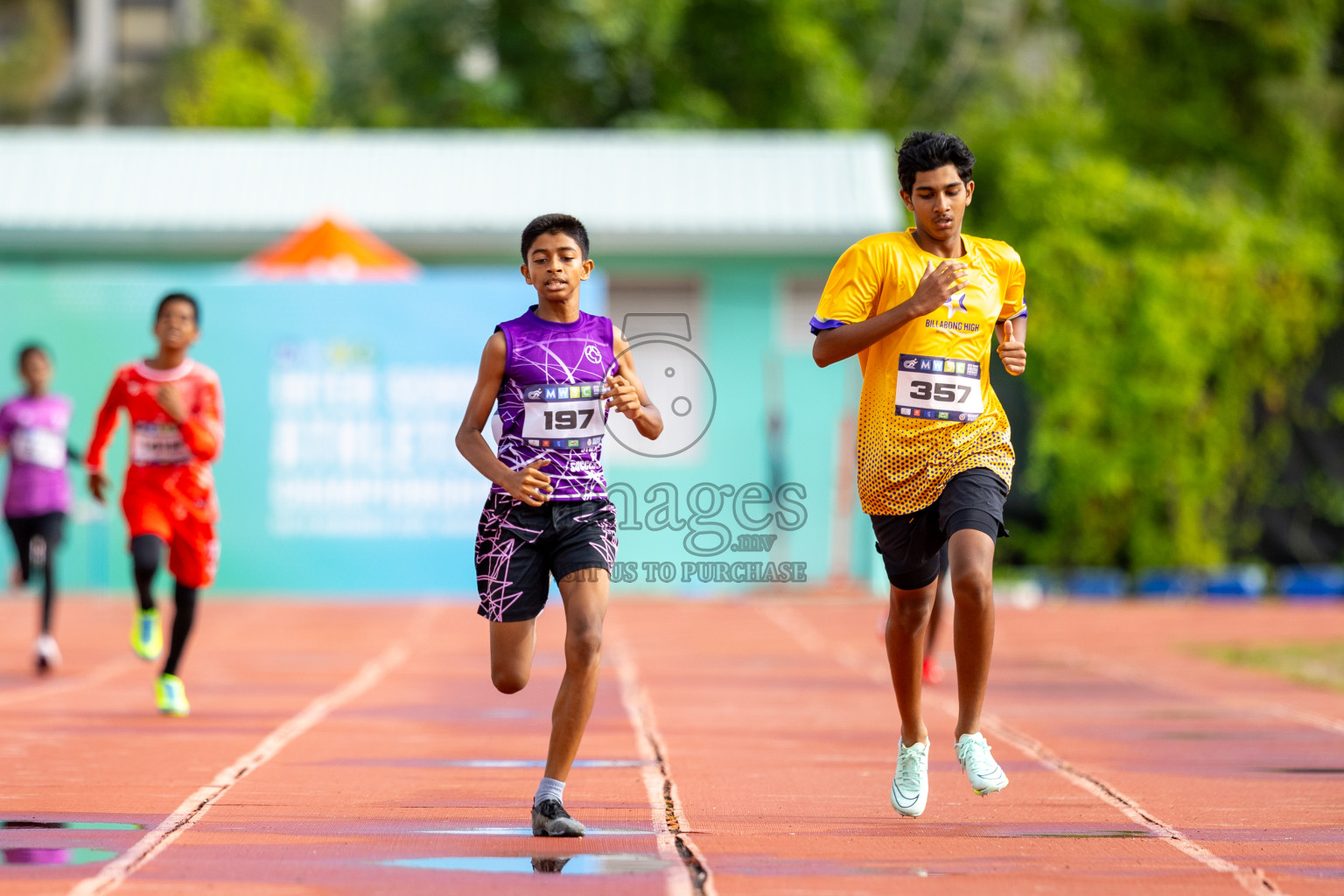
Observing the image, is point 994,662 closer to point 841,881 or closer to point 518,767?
point 518,767

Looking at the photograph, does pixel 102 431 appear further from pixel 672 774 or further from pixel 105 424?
pixel 672 774

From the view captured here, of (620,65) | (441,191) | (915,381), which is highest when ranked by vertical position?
(620,65)

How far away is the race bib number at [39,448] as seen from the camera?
11516 mm

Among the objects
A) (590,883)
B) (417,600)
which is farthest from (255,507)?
(590,883)

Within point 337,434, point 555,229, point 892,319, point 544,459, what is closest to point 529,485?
point 544,459

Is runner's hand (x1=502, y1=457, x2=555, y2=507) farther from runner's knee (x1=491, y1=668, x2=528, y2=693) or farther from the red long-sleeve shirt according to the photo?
the red long-sleeve shirt

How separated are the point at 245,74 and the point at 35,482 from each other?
3328 cm

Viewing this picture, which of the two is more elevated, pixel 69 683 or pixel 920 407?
pixel 920 407

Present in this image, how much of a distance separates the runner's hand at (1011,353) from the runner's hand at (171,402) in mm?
4281

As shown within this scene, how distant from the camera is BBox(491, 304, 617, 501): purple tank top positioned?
5574 mm

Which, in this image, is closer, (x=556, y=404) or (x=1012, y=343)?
(x=556, y=404)

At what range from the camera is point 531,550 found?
555 cm

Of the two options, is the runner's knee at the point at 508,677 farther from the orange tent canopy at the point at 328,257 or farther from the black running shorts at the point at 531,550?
the orange tent canopy at the point at 328,257

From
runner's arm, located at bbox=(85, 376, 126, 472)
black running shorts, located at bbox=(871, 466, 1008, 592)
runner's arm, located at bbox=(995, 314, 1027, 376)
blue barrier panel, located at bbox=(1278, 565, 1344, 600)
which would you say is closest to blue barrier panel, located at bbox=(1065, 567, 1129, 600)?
blue barrier panel, located at bbox=(1278, 565, 1344, 600)
